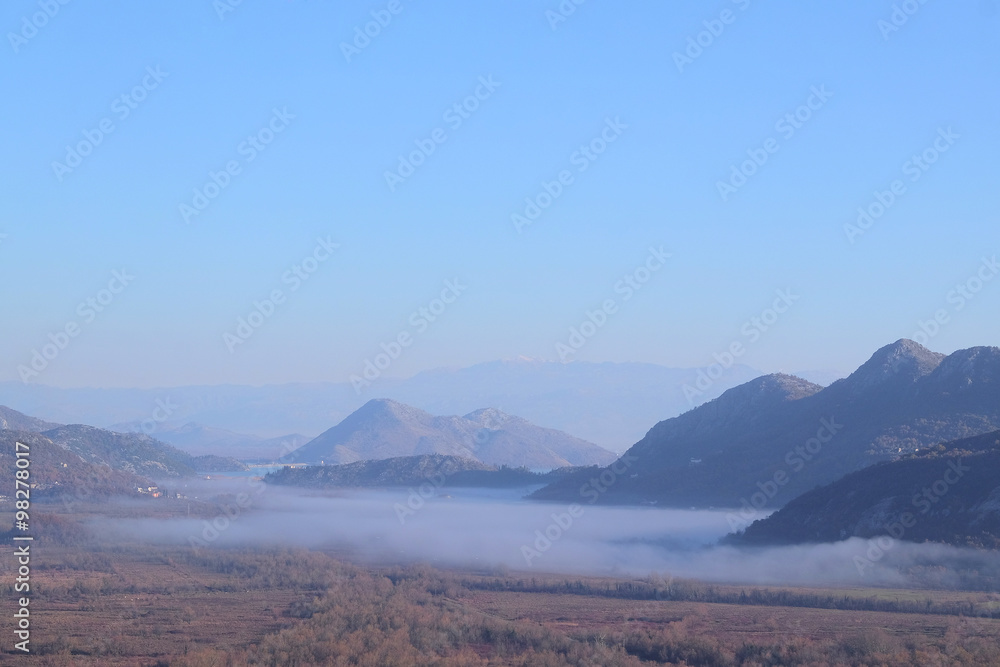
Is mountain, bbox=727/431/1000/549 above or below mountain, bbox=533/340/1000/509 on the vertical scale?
below

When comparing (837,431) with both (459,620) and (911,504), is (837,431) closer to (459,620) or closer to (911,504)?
(911,504)

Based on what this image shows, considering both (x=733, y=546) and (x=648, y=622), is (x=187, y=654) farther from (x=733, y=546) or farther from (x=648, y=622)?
(x=733, y=546)

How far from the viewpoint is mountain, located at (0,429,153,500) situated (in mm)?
172750

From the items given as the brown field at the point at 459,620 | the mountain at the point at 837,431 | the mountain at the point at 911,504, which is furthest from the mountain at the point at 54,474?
the mountain at the point at 911,504

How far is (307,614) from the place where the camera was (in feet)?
285

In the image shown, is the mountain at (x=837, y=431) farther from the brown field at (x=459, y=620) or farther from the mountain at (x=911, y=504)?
the brown field at (x=459, y=620)

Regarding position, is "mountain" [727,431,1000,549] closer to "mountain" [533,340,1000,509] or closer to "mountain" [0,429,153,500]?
"mountain" [533,340,1000,509]

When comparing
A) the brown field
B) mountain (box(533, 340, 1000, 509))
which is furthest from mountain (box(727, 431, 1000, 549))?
mountain (box(533, 340, 1000, 509))

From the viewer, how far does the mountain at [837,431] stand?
5792 inches

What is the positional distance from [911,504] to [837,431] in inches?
2110

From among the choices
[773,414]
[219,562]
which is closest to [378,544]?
[219,562]

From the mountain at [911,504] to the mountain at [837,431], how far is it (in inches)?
863

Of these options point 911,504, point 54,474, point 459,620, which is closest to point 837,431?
point 911,504

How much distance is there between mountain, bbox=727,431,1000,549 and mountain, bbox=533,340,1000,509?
21930 mm
